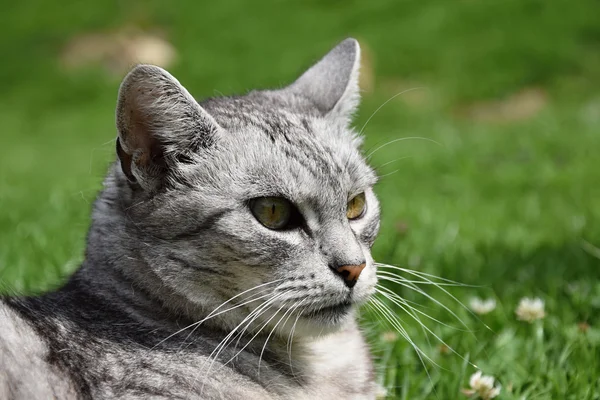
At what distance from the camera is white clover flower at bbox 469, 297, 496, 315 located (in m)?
3.49

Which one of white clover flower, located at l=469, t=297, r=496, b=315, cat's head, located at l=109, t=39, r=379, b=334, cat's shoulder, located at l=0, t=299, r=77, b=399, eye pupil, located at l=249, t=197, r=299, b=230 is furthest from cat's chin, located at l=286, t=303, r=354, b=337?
white clover flower, located at l=469, t=297, r=496, b=315

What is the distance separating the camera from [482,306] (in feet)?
11.5

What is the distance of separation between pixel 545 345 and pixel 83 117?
12.8 m

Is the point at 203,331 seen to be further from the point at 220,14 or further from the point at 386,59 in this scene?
the point at 220,14

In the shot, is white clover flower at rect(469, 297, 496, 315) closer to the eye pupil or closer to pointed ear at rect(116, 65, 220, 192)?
the eye pupil

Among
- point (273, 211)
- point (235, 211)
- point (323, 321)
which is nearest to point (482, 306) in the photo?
point (323, 321)

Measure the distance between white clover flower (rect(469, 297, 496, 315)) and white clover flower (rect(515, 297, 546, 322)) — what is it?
0.38 ft

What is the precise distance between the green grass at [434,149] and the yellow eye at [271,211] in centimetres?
85

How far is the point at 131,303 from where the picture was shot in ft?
8.40

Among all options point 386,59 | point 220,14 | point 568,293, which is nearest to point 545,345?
point 568,293

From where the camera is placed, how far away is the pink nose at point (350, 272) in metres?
2.46

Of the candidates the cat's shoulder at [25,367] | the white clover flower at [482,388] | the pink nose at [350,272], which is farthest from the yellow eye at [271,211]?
the white clover flower at [482,388]

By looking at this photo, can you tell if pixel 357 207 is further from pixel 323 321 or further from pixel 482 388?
pixel 482 388

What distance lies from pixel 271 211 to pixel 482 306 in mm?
1457
